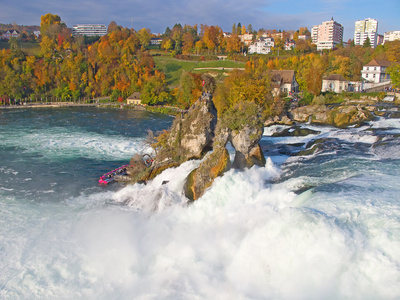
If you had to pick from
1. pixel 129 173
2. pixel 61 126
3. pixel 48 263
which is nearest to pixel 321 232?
pixel 48 263

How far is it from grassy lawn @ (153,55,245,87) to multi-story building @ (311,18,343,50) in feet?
276

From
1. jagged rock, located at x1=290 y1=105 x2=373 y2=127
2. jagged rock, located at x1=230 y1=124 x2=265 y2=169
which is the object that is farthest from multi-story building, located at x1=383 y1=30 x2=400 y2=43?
jagged rock, located at x1=230 y1=124 x2=265 y2=169

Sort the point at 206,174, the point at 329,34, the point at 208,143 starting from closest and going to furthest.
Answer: the point at 206,174
the point at 208,143
the point at 329,34

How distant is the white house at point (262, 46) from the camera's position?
125869 millimetres

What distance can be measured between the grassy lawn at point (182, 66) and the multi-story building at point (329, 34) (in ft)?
276

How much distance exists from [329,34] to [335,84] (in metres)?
126

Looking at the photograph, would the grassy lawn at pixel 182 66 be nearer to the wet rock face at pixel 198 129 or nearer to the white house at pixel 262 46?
the white house at pixel 262 46

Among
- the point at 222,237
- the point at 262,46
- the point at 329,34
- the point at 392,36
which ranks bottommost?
the point at 222,237

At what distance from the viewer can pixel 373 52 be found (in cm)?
8681

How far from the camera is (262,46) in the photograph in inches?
4993

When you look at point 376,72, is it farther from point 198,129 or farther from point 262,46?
point 262,46

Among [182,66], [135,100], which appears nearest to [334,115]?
[135,100]

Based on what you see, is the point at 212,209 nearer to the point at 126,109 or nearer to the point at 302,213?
the point at 302,213

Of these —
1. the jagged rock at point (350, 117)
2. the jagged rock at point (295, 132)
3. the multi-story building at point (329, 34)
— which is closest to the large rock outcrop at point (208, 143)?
the jagged rock at point (295, 132)
